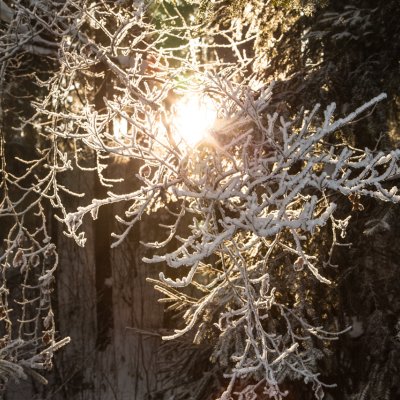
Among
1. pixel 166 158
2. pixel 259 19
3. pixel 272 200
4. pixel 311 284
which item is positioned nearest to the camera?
pixel 272 200

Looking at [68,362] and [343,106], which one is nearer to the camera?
[343,106]

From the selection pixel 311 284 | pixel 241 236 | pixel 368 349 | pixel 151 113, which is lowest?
pixel 368 349

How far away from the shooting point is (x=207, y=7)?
533 centimetres

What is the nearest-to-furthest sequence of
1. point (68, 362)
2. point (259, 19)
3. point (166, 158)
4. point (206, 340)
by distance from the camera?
1. point (166, 158)
2. point (259, 19)
3. point (206, 340)
4. point (68, 362)

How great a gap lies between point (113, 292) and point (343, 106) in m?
7.64

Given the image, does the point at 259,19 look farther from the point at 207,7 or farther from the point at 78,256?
the point at 78,256

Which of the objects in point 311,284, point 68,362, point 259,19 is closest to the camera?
point 311,284

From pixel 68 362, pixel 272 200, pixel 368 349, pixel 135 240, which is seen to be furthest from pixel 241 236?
pixel 68 362

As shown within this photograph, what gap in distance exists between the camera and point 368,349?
512cm

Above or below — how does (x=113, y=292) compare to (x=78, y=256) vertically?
below

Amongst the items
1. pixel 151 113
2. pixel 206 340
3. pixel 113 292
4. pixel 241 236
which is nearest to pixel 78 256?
pixel 113 292

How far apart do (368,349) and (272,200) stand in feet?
8.23

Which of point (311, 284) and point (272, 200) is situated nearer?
point (272, 200)

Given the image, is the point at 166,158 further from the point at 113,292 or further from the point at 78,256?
the point at 78,256
